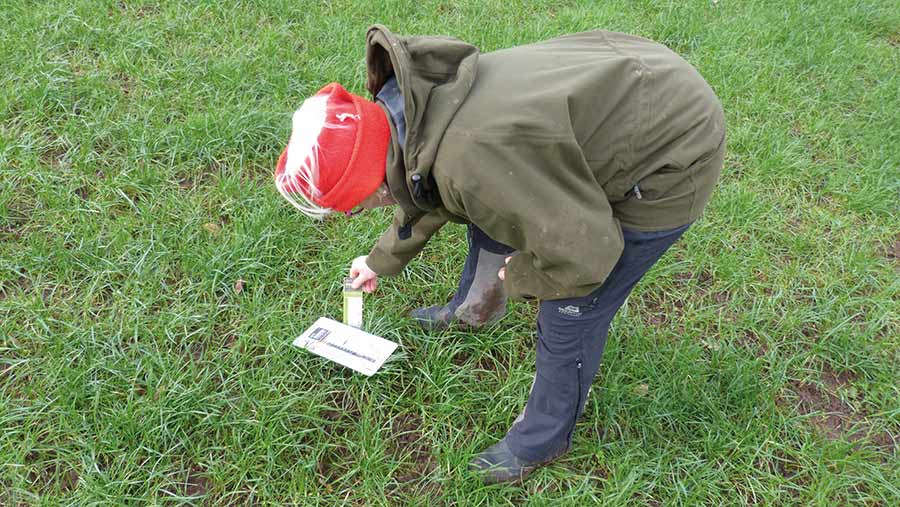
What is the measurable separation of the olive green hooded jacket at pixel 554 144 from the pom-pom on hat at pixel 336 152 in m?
0.05

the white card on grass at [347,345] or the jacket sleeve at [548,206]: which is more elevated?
the jacket sleeve at [548,206]

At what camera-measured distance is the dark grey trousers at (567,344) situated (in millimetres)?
1530

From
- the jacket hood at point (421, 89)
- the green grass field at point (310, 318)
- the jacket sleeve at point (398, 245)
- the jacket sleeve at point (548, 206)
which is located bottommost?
the green grass field at point (310, 318)

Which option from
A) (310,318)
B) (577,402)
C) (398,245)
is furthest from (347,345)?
(577,402)

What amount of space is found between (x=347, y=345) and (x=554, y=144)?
118 centimetres

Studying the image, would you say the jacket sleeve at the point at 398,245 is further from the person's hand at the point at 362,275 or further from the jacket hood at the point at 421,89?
the jacket hood at the point at 421,89

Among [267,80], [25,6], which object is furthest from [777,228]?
[25,6]

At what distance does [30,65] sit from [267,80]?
110 cm

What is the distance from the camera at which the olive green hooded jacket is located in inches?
48.4

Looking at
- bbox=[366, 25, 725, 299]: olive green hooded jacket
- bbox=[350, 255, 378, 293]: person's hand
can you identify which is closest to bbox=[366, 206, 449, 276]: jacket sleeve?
bbox=[350, 255, 378, 293]: person's hand

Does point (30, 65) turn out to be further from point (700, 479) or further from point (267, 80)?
point (700, 479)

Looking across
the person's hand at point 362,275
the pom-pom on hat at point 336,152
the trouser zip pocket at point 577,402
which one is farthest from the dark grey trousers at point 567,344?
the pom-pom on hat at point 336,152

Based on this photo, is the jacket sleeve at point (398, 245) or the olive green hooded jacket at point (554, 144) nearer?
the olive green hooded jacket at point (554, 144)

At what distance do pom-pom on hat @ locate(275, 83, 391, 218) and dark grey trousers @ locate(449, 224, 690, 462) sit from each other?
1.96 feet
